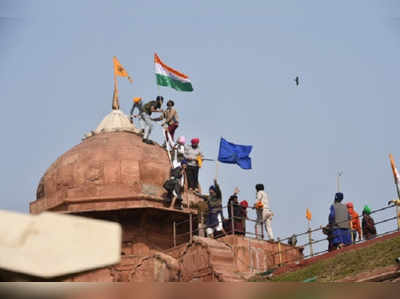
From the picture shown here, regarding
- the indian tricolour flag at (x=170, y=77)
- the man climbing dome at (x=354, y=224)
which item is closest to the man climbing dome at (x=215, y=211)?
the man climbing dome at (x=354, y=224)

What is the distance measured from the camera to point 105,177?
1856cm

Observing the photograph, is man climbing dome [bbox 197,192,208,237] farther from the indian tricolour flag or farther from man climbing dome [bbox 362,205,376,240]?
man climbing dome [bbox 362,205,376,240]

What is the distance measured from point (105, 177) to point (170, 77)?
3377 mm

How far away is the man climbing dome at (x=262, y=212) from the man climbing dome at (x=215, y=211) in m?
0.76

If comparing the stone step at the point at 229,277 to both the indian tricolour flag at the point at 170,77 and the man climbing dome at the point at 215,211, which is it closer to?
the man climbing dome at the point at 215,211

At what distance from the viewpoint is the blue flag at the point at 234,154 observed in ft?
58.9

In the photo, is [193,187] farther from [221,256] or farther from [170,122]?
[221,256]

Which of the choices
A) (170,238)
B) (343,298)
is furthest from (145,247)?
(343,298)

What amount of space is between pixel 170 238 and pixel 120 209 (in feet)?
4.68

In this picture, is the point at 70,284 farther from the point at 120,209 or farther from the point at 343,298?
the point at 120,209

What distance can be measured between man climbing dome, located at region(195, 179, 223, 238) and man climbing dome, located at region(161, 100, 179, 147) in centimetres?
292

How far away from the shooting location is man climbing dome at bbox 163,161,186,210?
1800 cm

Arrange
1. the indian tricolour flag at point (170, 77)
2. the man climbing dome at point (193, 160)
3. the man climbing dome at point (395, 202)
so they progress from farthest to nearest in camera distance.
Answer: the indian tricolour flag at point (170, 77)
the man climbing dome at point (193, 160)
the man climbing dome at point (395, 202)

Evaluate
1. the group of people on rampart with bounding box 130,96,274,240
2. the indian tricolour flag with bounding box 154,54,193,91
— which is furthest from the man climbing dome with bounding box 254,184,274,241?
the indian tricolour flag with bounding box 154,54,193,91
